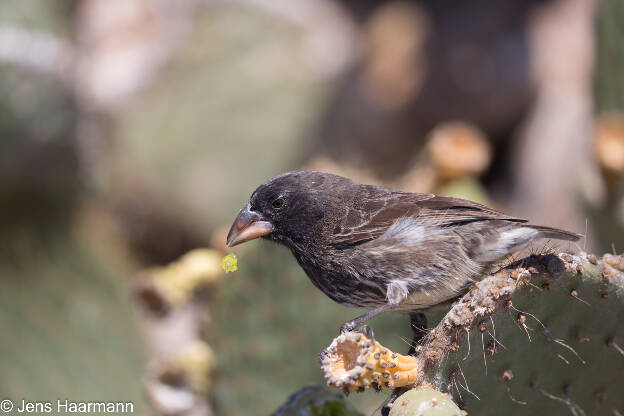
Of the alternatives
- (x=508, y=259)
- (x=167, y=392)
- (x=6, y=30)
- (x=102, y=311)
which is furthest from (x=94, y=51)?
(x=508, y=259)

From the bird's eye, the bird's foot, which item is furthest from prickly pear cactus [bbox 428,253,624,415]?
the bird's eye

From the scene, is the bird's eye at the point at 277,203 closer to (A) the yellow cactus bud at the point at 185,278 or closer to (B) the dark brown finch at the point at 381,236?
(B) the dark brown finch at the point at 381,236

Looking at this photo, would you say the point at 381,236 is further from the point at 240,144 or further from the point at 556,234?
the point at 240,144

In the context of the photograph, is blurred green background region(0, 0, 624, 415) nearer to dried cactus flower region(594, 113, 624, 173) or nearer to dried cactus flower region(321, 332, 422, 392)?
dried cactus flower region(594, 113, 624, 173)

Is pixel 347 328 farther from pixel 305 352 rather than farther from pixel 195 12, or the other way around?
pixel 195 12

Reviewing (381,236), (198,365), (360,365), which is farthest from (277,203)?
(198,365)

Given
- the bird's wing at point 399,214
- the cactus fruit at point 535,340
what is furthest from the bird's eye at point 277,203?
the cactus fruit at point 535,340

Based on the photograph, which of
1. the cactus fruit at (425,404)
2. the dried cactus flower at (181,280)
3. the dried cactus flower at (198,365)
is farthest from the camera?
the dried cactus flower at (181,280)
